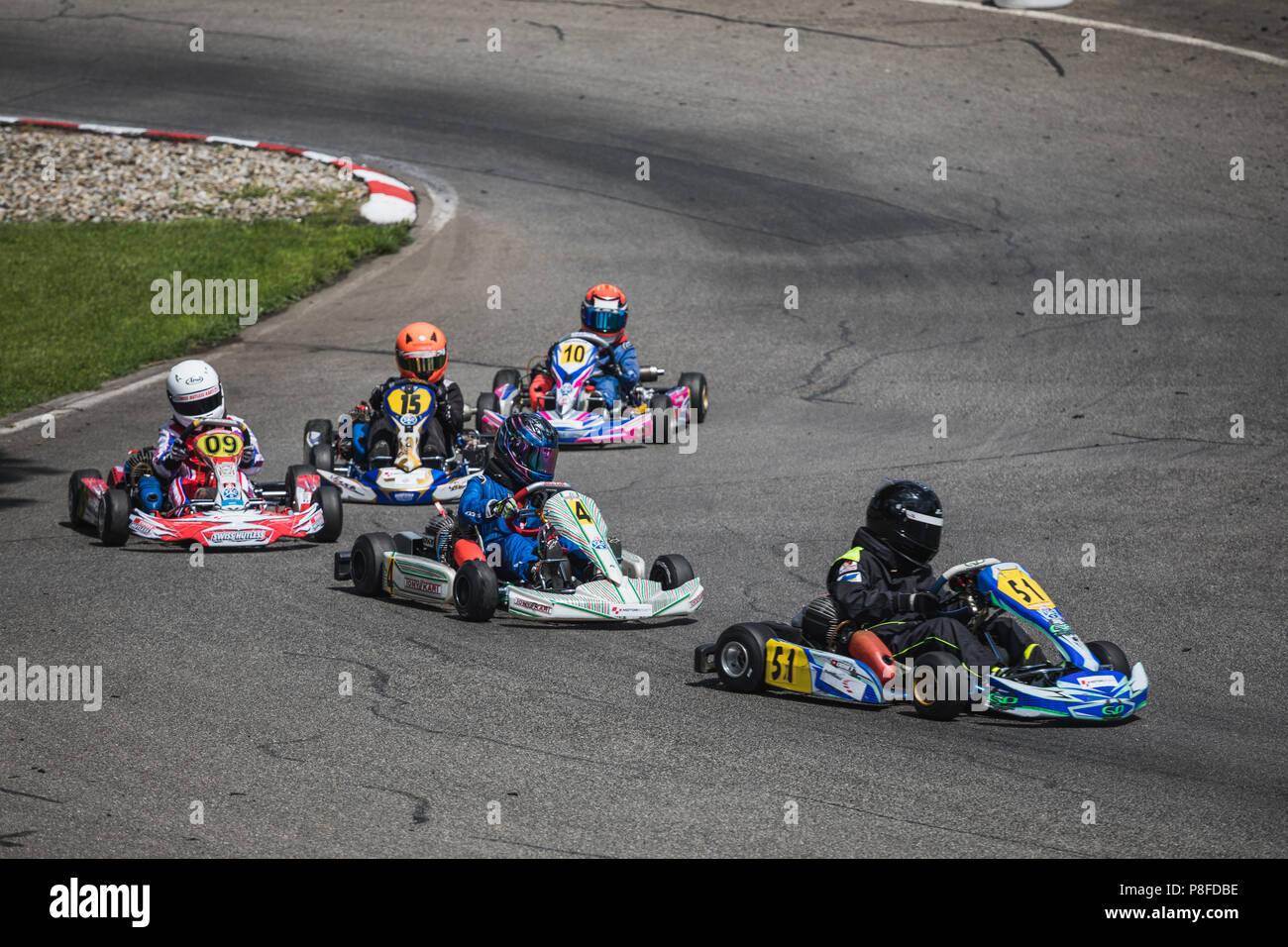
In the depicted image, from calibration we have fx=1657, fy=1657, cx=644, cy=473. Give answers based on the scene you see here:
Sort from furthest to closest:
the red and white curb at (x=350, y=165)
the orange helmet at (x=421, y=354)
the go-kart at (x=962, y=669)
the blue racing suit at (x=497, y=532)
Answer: the red and white curb at (x=350, y=165) < the orange helmet at (x=421, y=354) < the blue racing suit at (x=497, y=532) < the go-kart at (x=962, y=669)

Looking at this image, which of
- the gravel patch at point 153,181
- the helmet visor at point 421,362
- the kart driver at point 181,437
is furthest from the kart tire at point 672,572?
the gravel patch at point 153,181

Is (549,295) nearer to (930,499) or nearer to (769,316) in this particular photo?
(769,316)

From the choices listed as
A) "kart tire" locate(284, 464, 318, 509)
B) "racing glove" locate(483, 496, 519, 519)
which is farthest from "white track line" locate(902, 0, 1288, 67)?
"racing glove" locate(483, 496, 519, 519)

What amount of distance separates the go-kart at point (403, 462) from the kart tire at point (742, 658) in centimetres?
473

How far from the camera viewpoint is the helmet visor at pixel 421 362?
13102 millimetres

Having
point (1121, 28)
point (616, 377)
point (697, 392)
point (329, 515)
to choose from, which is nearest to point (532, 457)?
point (329, 515)

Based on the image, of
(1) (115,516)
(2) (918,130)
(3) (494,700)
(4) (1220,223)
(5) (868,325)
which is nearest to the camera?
(3) (494,700)

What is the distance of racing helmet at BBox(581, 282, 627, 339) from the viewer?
15.2 meters

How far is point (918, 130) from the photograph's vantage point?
2278 centimetres

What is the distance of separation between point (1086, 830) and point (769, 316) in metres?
12.0

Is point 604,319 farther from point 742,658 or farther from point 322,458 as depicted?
point 742,658

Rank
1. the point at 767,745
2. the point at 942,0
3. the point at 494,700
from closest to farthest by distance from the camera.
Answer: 1. the point at 767,745
2. the point at 494,700
3. the point at 942,0

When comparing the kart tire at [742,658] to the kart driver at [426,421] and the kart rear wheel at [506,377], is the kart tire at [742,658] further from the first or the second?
the kart rear wheel at [506,377]
